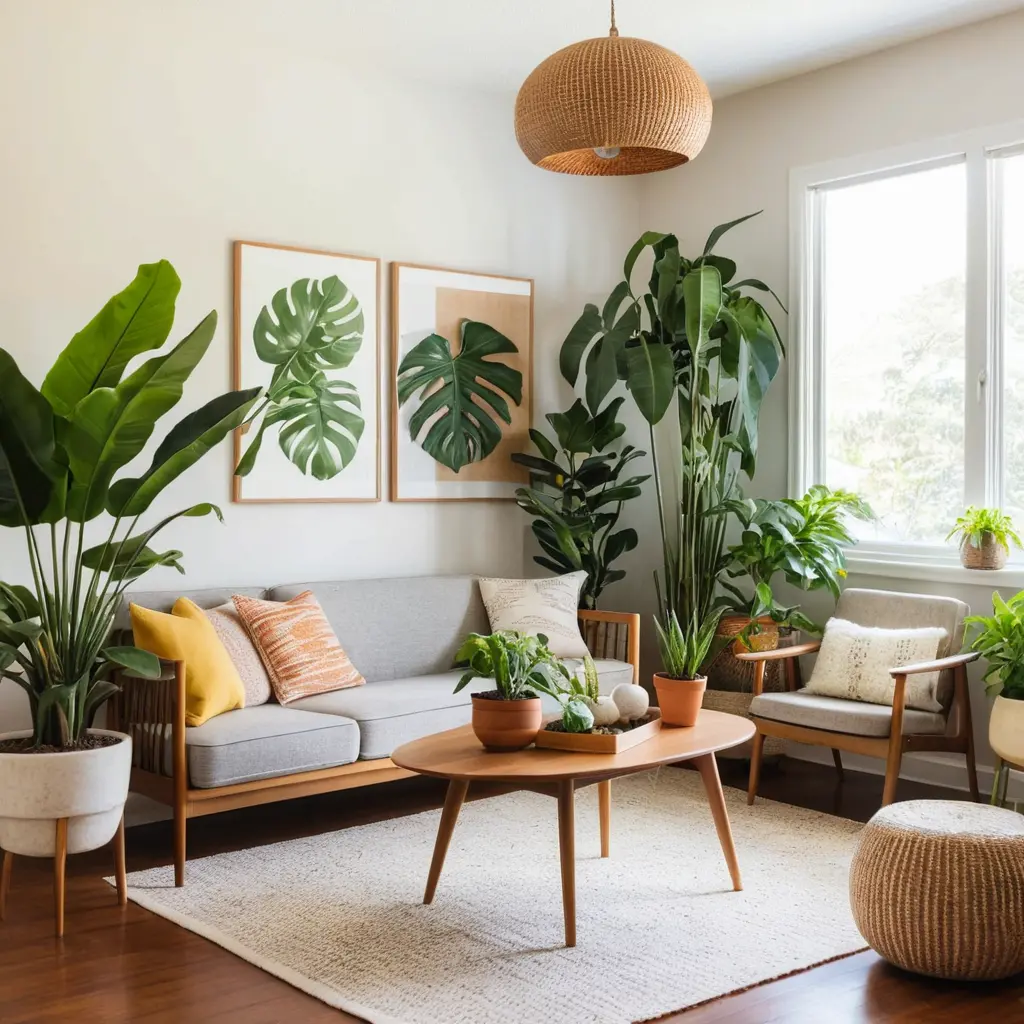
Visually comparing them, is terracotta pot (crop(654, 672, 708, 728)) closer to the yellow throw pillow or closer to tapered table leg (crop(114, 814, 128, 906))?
the yellow throw pillow

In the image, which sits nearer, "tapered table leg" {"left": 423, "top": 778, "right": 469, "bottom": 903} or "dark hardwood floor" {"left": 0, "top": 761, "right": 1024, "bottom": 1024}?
"dark hardwood floor" {"left": 0, "top": 761, "right": 1024, "bottom": 1024}

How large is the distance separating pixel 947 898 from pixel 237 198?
3440 millimetres

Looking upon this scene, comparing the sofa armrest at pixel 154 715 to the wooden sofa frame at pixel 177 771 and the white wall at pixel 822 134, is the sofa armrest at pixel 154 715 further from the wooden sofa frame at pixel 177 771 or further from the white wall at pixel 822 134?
the white wall at pixel 822 134

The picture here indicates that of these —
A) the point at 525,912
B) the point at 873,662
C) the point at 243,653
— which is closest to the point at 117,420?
the point at 243,653

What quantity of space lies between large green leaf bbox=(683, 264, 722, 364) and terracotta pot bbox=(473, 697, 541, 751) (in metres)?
2.10

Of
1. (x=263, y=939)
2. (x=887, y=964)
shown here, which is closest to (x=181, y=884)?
(x=263, y=939)

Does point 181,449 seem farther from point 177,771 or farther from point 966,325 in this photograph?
point 966,325

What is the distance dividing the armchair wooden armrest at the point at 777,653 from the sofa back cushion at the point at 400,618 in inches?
43.2

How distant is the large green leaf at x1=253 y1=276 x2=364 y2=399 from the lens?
4746 millimetres

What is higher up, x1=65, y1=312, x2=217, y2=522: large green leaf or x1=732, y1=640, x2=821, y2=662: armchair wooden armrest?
x1=65, y1=312, x2=217, y2=522: large green leaf

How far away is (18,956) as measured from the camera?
3.08 meters

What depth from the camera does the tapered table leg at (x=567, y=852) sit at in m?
3.10

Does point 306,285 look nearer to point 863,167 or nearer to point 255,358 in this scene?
point 255,358

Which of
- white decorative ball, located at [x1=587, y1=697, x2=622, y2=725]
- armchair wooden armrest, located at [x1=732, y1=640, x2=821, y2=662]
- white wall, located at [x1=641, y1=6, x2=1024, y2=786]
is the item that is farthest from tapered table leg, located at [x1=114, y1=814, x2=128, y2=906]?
white wall, located at [x1=641, y1=6, x2=1024, y2=786]
